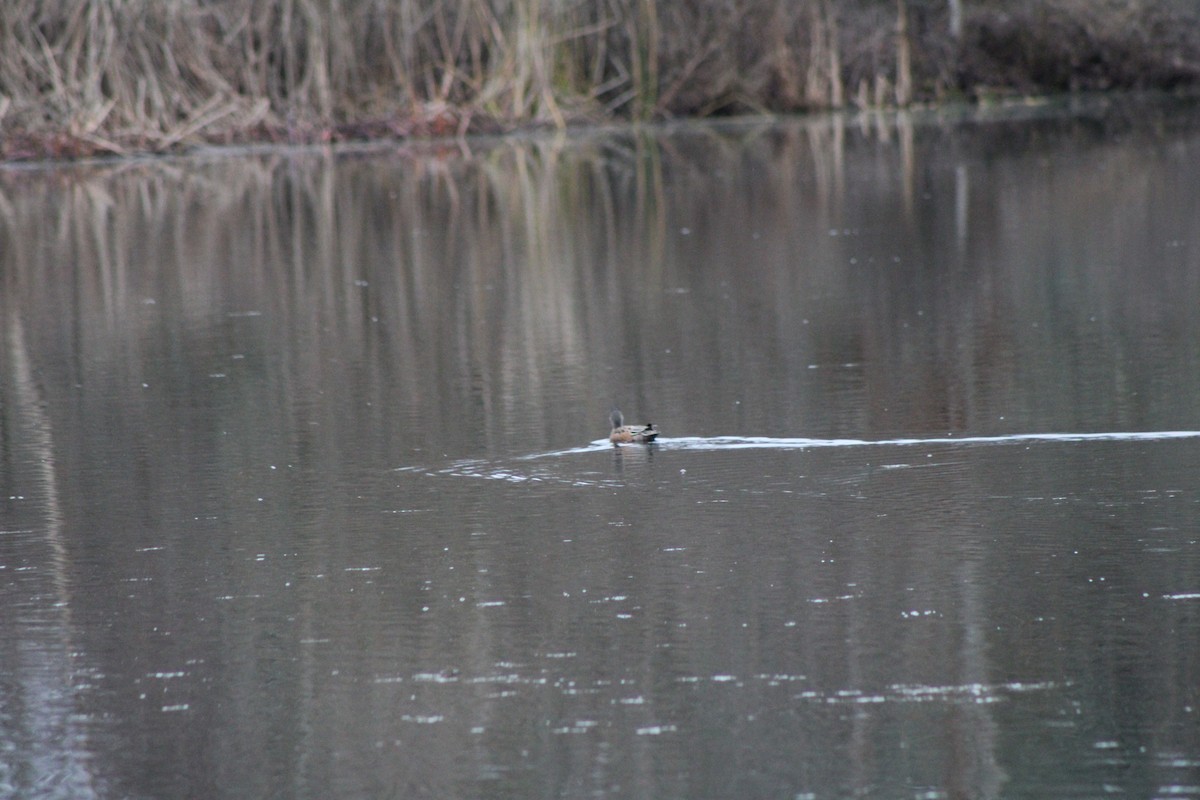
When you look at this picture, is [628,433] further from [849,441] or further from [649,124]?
[649,124]

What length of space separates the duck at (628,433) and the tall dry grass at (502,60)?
59.3ft

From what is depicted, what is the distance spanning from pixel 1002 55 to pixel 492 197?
1870 centimetres

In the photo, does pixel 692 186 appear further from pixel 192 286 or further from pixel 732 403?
pixel 732 403

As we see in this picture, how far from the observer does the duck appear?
7.33m

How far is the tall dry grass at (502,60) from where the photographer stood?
2480cm

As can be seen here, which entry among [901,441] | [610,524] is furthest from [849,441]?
[610,524]

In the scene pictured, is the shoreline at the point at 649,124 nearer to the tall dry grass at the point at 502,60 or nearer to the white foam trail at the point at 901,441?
the tall dry grass at the point at 502,60

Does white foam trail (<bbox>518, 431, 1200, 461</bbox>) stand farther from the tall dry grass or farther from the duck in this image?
the tall dry grass

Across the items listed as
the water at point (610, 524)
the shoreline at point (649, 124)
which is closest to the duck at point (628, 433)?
the water at point (610, 524)

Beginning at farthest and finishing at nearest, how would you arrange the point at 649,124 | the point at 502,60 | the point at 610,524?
the point at 649,124
the point at 502,60
the point at 610,524

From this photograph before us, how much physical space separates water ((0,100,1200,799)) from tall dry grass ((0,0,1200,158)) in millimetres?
11469

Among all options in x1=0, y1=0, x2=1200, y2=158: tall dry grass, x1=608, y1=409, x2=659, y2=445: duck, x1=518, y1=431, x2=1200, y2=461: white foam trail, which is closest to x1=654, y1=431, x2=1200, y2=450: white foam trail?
x1=518, y1=431, x2=1200, y2=461: white foam trail

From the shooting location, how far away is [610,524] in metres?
6.30

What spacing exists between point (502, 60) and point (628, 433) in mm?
21526
